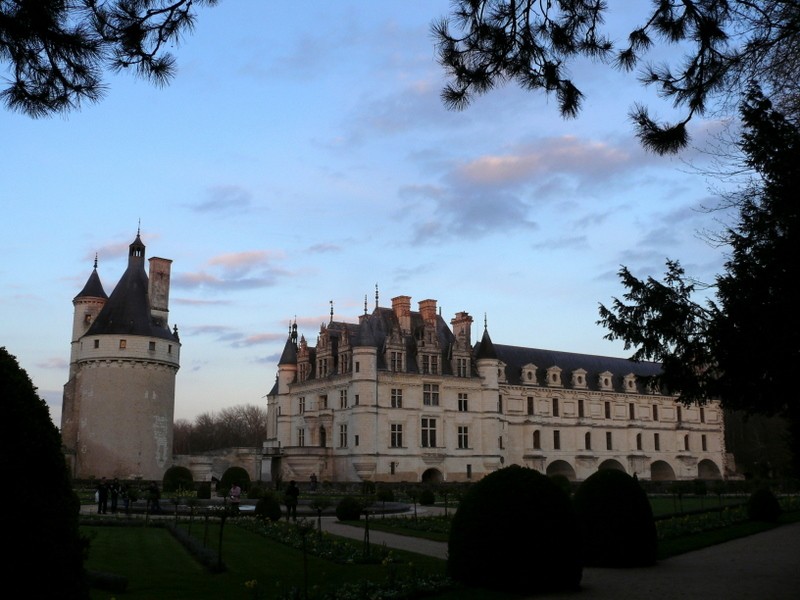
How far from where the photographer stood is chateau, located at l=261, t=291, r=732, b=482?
51.2 meters

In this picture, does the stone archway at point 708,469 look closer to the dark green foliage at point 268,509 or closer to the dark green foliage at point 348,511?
the dark green foliage at point 348,511

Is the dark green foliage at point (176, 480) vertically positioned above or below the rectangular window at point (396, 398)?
below

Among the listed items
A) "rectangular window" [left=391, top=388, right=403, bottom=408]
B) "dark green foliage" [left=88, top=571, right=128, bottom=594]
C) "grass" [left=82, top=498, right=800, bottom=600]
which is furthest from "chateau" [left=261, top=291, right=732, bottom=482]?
"dark green foliage" [left=88, top=571, right=128, bottom=594]

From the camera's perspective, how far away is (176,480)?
41.1 metres

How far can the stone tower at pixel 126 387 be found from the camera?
1758 inches

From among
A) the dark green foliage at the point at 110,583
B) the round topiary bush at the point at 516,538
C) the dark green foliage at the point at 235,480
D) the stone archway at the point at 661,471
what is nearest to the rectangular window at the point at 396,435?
the dark green foliage at the point at 235,480

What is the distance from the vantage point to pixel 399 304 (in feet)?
181

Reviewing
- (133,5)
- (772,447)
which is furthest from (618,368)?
(133,5)

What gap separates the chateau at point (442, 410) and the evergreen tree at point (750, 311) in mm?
32964

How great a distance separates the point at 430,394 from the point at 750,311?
42856 mm

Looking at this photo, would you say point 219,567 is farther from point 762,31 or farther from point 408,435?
point 408,435

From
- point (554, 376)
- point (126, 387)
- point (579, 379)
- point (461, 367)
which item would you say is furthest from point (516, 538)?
point (579, 379)

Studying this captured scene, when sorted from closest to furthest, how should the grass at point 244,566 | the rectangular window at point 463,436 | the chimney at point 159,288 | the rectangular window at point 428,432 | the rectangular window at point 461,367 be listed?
the grass at point 244,566, the chimney at point 159,288, the rectangular window at point 428,432, the rectangular window at point 463,436, the rectangular window at point 461,367

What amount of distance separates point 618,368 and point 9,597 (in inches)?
2643
